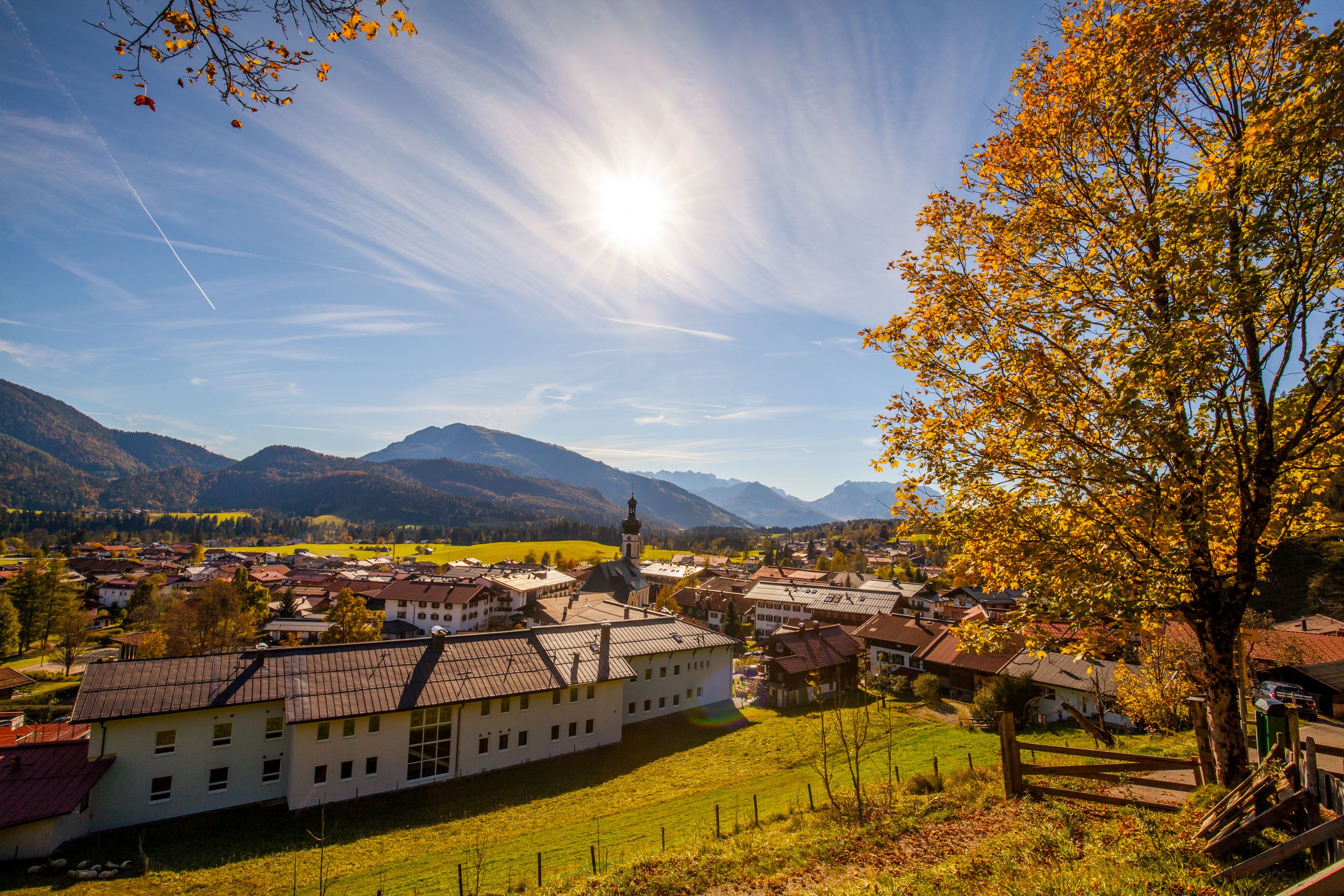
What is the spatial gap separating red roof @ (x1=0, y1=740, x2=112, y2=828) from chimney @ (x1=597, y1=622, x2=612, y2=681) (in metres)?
21.6

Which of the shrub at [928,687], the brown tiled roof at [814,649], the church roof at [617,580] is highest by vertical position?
the church roof at [617,580]

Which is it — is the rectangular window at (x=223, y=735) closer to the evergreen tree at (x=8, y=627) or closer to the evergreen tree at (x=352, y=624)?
the evergreen tree at (x=352, y=624)

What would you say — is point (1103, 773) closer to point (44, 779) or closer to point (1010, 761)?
point (1010, 761)

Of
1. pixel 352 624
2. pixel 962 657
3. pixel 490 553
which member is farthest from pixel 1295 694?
pixel 490 553

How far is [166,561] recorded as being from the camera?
137 meters

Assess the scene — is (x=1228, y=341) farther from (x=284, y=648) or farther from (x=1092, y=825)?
(x=284, y=648)

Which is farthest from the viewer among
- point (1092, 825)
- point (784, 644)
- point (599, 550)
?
point (599, 550)

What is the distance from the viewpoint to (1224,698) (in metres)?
8.36

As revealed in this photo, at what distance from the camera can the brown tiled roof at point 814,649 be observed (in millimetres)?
46031

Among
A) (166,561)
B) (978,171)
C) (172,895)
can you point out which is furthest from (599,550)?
(978,171)

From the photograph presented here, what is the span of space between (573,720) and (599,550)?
16093 cm

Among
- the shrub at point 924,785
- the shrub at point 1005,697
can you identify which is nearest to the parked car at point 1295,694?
the shrub at point 1005,697

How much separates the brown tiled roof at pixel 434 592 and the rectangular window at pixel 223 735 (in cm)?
5878

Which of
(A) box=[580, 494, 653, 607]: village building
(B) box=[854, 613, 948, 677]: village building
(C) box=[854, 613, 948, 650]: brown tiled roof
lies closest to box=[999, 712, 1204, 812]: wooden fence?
(B) box=[854, 613, 948, 677]: village building
